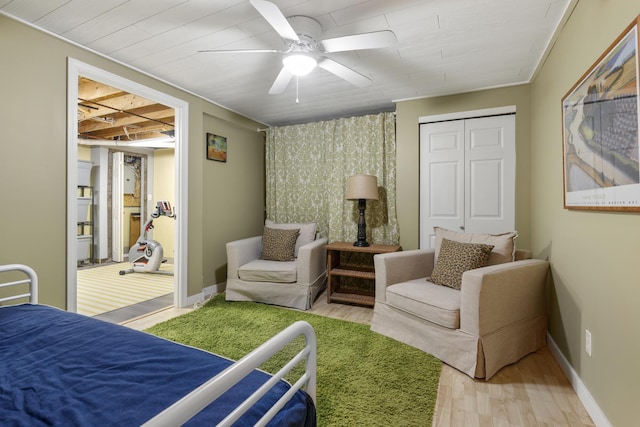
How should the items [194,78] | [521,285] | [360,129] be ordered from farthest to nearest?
[360,129] < [194,78] < [521,285]

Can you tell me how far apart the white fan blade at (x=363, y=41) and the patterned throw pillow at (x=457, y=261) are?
158 centimetres

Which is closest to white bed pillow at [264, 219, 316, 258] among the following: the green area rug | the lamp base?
the lamp base

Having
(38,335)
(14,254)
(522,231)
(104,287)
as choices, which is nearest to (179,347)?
(38,335)

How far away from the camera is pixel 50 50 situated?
211 cm

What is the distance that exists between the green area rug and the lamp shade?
1295 mm

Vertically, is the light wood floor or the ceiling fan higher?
the ceiling fan

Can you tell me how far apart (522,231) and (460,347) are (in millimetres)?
1600

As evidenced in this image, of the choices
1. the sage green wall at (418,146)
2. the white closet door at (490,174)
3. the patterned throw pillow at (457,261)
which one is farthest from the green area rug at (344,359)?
the white closet door at (490,174)

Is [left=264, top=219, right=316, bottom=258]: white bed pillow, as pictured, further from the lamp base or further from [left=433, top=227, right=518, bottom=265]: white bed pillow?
[left=433, top=227, right=518, bottom=265]: white bed pillow

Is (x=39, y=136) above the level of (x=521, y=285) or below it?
above

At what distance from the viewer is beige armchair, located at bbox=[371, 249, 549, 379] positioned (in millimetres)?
1893

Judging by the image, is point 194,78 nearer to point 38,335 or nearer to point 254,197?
point 254,197

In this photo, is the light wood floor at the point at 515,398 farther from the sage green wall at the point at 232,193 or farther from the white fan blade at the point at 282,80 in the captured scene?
the sage green wall at the point at 232,193

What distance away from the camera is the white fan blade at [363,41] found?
1.71 m
